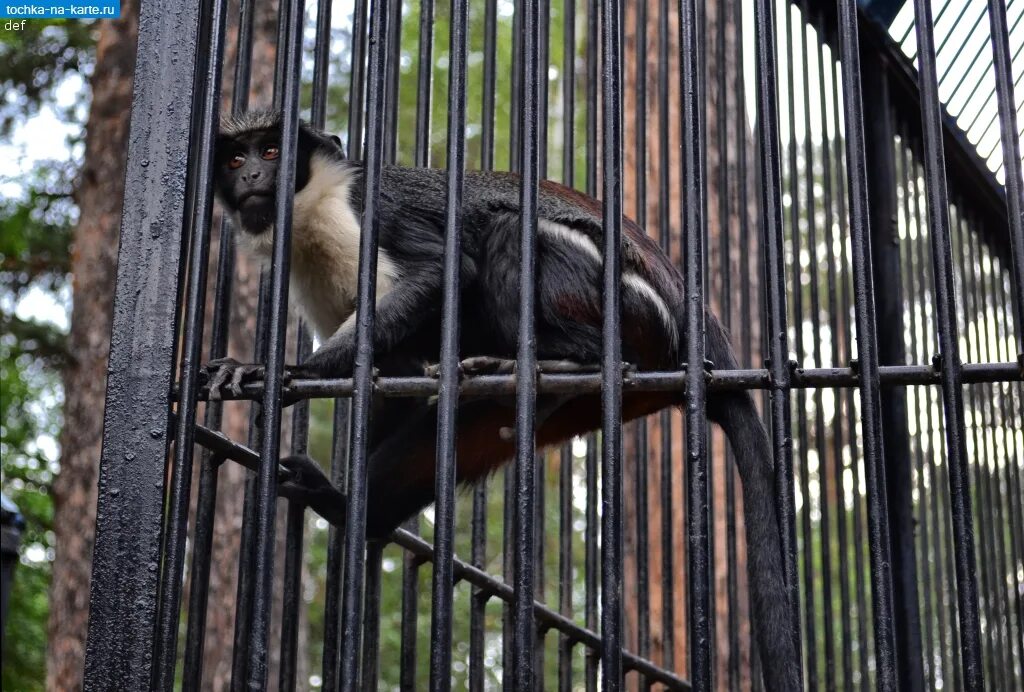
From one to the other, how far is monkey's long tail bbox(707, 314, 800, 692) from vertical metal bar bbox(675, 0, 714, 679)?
0.65 ft

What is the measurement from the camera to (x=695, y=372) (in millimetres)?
2191

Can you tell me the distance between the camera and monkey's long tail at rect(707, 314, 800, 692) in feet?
7.64

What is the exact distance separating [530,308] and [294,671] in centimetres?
135

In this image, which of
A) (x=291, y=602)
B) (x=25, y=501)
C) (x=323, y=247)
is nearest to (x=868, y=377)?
(x=291, y=602)

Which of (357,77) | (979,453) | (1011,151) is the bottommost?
(979,453)

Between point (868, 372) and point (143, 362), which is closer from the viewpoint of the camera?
point (868, 372)

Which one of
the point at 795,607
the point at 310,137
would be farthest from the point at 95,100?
the point at 795,607

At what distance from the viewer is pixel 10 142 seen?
10.5 metres

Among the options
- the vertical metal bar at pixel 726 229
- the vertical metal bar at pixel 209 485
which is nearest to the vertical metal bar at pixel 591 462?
the vertical metal bar at pixel 726 229

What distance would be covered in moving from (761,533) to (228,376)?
1.28 metres

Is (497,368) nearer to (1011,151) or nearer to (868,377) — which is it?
(868,377)

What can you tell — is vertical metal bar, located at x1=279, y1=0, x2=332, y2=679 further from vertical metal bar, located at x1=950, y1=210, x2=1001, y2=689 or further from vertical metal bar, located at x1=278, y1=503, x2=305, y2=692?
vertical metal bar, located at x1=950, y1=210, x2=1001, y2=689

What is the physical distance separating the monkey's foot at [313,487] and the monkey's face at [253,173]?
801 millimetres

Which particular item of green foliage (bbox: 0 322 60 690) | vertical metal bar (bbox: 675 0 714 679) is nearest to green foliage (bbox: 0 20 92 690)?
green foliage (bbox: 0 322 60 690)
